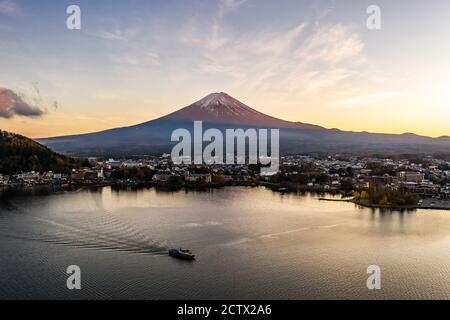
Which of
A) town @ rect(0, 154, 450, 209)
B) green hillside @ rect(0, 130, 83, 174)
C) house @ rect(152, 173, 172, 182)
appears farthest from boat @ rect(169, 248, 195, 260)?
green hillside @ rect(0, 130, 83, 174)

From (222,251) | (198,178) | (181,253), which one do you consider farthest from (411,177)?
(181,253)

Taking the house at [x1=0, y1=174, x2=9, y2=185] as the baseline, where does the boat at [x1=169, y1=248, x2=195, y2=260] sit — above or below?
below

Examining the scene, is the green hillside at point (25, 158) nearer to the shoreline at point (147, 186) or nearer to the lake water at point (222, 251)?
the shoreline at point (147, 186)

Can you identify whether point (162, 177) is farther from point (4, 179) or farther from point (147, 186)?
point (4, 179)

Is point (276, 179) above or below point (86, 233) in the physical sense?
above

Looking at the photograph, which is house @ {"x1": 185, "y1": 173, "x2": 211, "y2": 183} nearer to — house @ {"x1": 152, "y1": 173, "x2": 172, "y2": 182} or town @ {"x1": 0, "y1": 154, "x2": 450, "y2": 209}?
town @ {"x1": 0, "y1": 154, "x2": 450, "y2": 209}

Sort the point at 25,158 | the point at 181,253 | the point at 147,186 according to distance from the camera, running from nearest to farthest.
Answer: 1. the point at 181,253
2. the point at 147,186
3. the point at 25,158
